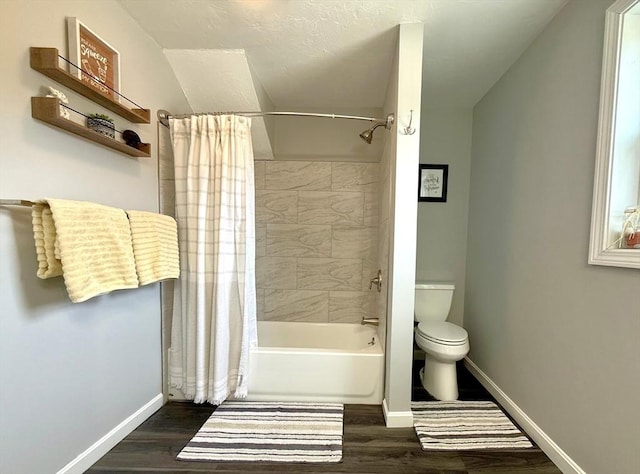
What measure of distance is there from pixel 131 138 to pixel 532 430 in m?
2.71

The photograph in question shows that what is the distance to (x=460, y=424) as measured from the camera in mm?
1707

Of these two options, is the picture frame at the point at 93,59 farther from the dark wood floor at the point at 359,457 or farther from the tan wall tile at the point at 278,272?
the dark wood floor at the point at 359,457

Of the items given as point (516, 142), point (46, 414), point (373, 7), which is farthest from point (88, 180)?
point (516, 142)

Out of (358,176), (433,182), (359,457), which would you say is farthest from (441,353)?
(358,176)

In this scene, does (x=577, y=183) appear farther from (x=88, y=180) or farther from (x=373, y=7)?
(x=88, y=180)

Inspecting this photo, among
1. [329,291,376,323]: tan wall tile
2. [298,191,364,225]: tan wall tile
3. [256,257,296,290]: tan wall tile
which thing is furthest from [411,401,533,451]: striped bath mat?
[298,191,364,225]: tan wall tile

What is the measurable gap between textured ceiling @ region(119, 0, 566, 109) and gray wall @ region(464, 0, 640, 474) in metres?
0.22

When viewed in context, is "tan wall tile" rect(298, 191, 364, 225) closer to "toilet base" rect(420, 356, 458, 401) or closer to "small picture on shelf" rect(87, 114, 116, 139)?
"toilet base" rect(420, 356, 458, 401)

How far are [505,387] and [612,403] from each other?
0.80 meters

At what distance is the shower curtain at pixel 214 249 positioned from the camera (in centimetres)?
174

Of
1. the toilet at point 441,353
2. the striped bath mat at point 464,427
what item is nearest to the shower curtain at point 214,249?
the striped bath mat at point 464,427

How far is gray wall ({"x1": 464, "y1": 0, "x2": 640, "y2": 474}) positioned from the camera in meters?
1.16

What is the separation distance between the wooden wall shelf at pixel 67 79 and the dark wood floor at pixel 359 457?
69.0 inches

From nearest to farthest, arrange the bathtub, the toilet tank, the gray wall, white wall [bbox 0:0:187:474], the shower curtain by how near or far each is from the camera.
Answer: white wall [bbox 0:0:187:474] < the gray wall < the shower curtain < the bathtub < the toilet tank
